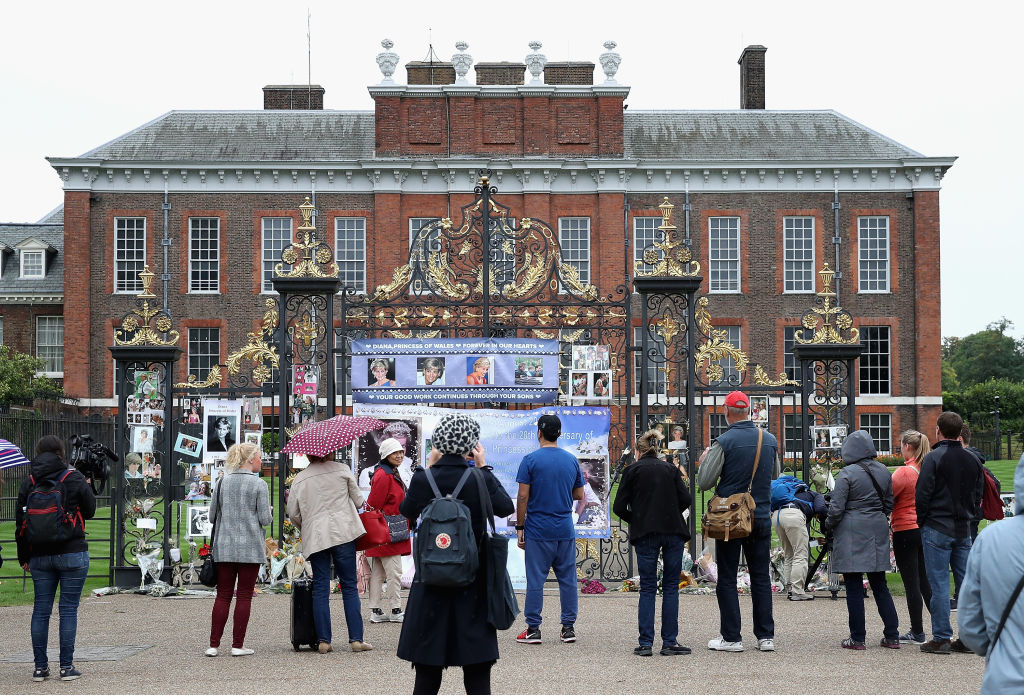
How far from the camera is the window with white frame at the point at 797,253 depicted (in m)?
37.8

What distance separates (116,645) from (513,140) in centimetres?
2896

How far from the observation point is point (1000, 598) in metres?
4.22

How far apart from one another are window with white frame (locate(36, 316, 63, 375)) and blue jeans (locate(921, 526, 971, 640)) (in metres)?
37.0

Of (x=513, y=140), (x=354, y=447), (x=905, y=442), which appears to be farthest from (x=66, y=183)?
(x=905, y=442)

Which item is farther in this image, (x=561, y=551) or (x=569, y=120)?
(x=569, y=120)

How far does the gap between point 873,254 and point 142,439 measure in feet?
96.3

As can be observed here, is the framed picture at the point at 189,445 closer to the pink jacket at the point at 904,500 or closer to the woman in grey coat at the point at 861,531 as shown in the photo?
the woman in grey coat at the point at 861,531

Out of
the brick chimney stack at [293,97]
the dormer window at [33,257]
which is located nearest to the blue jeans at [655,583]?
the brick chimney stack at [293,97]

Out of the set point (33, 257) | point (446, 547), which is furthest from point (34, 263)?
point (446, 547)

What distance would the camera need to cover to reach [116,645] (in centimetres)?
1008

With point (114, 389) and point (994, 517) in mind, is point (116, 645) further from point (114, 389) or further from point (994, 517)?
point (114, 389)

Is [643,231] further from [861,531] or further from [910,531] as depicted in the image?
[861,531]

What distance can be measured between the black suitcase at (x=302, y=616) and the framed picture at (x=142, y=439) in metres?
4.84

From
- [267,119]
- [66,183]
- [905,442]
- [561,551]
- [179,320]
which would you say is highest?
[267,119]
